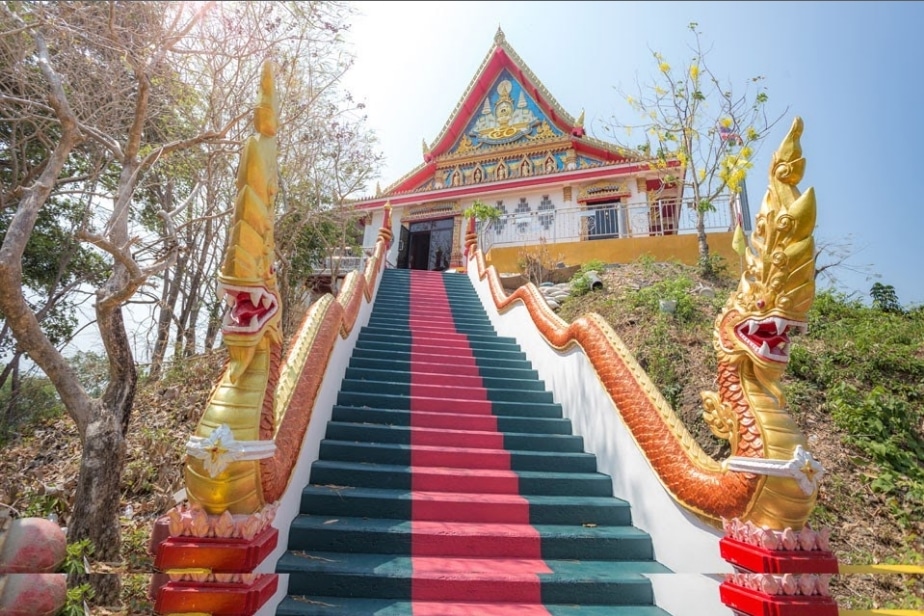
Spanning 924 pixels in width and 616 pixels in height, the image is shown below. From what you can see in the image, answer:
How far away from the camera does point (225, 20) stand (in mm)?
4957

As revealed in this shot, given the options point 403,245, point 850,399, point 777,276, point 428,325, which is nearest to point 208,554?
point 777,276

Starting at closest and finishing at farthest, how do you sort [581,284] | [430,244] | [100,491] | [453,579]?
[453,579]
[100,491]
[581,284]
[430,244]

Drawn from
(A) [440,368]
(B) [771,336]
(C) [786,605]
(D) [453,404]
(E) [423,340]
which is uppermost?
(E) [423,340]

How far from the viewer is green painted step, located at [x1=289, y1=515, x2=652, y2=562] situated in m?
2.66

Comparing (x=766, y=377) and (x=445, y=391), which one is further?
(x=445, y=391)

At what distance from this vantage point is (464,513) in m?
3.05

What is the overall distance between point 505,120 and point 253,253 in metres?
15.9

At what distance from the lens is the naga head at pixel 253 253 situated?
184cm

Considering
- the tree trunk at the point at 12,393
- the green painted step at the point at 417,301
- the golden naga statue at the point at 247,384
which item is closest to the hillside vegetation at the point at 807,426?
the tree trunk at the point at 12,393

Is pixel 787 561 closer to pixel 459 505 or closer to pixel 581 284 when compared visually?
pixel 459 505

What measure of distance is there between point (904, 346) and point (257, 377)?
6.13 m

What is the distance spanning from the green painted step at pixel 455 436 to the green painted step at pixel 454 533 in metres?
0.86

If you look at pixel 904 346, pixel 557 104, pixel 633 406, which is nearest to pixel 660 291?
pixel 904 346

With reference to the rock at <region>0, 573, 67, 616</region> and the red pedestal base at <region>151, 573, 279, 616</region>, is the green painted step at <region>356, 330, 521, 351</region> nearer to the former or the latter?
the rock at <region>0, 573, 67, 616</region>
